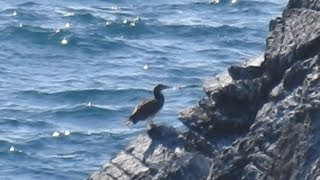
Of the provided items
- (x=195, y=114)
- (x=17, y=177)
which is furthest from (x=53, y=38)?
(x=195, y=114)

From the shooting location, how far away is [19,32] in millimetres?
41125

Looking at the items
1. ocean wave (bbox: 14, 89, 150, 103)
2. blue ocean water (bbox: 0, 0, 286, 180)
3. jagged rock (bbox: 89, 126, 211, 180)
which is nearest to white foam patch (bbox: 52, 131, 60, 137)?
blue ocean water (bbox: 0, 0, 286, 180)

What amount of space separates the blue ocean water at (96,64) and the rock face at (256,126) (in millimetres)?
8959

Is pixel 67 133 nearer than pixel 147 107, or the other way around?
pixel 147 107

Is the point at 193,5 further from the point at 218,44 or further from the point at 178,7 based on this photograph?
the point at 218,44

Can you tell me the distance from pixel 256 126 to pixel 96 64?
22885mm

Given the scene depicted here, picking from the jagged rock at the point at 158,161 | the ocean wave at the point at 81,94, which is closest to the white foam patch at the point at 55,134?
the ocean wave at the point at 81,94

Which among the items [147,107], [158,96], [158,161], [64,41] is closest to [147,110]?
[147,107]

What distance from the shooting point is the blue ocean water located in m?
28.3

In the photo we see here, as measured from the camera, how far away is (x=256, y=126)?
1464cm

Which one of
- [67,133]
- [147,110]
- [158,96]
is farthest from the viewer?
[67,133]

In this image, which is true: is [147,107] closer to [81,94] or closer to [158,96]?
[158,96]

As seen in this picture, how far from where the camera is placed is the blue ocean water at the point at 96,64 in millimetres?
28312

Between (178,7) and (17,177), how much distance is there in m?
19.4
